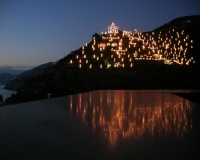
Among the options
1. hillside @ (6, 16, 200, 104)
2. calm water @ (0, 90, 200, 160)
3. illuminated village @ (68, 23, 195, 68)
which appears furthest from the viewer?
illuminated village @ (68, 23, 195, 68)

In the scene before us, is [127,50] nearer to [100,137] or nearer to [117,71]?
[117,71]

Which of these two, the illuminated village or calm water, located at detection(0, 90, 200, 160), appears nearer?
calm water, located at detection(0, 90, 200, 160)

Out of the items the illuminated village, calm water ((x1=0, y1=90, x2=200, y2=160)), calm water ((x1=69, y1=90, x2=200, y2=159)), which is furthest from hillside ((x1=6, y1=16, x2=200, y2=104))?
calm water ((x1=69, y1=90, x2=200, y2=159))

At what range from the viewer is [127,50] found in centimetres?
1452

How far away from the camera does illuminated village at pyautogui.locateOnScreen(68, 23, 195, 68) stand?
39.2 ft

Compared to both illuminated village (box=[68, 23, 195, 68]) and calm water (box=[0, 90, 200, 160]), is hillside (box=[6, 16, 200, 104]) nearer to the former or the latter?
illuminated village (box=[68, 23, 195, 68])

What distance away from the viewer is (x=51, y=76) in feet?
32.4

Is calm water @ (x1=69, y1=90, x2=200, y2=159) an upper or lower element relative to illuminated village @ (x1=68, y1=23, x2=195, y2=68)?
lower

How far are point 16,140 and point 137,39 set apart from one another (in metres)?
16.2

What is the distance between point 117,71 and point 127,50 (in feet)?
15.9

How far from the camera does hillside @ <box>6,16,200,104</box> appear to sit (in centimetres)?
790

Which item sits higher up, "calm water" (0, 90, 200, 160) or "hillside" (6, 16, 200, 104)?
"hillside" (6, 16, 200, 104)

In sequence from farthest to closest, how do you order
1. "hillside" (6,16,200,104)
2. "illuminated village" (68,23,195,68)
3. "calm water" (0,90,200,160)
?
"illuminated village" (68,23,195,68), "hillside" (6,16,200,104), "calm water" (0,90,200,160)

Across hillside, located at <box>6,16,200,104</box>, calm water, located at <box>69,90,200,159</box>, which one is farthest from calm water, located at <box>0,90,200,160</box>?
hillside, located at <box>6,16,200,104</box>
